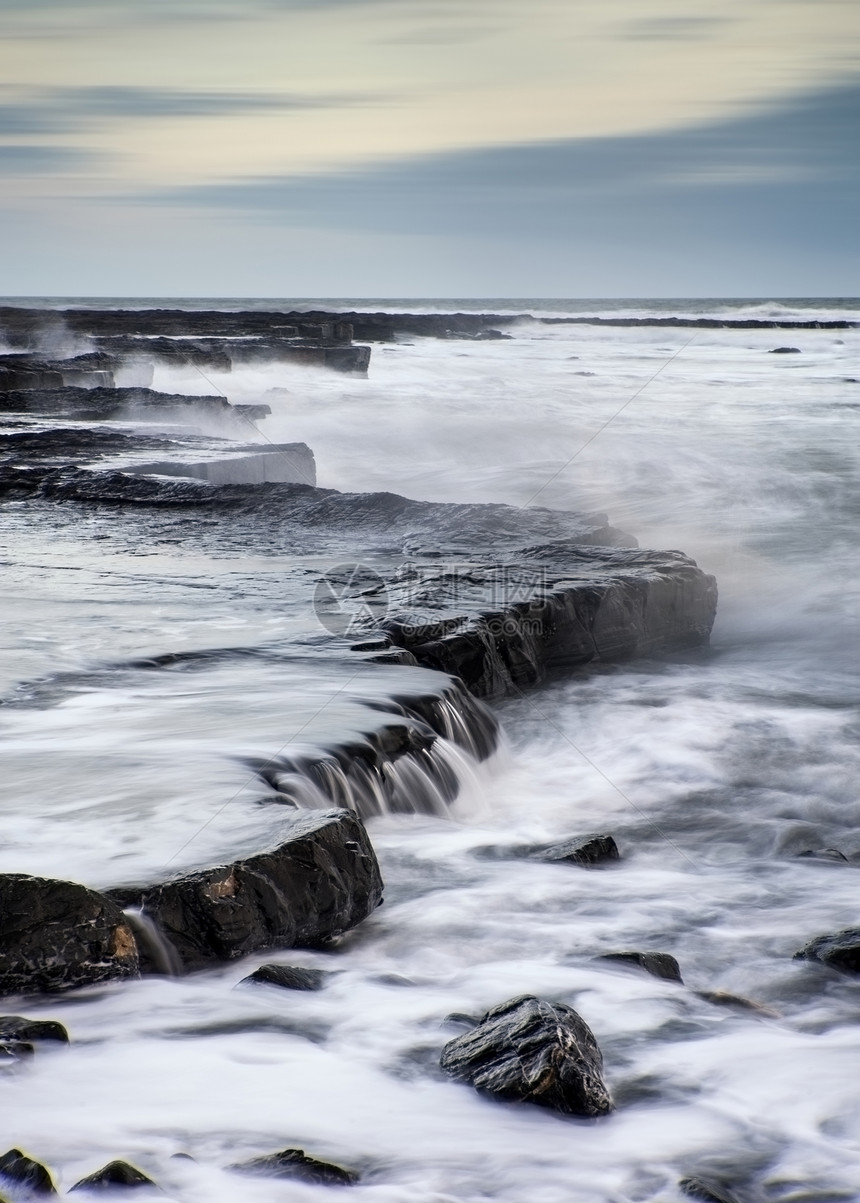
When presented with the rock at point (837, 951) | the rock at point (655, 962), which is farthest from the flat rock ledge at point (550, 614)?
the rock at point (837, 951)

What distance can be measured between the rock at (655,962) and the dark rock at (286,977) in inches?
38.1

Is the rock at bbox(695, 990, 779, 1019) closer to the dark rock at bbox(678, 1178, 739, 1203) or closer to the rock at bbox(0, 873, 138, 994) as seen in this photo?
the dark rock at bbox(678, 1178, 739, 1203)

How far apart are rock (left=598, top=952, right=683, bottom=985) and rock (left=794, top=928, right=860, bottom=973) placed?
19.6 inches

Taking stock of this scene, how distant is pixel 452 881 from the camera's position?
440 centimetres

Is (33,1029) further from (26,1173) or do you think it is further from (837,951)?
(837,951)

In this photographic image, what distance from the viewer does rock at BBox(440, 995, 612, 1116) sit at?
9.09 feet

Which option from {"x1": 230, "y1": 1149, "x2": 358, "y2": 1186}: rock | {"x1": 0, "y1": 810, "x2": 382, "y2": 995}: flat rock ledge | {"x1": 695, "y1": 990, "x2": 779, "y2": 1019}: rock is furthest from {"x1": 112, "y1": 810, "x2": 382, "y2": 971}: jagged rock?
{"x1": 695, "y1": 990, "x2": 779, "y2": 1019}: rock

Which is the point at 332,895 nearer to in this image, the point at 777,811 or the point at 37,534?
the point at 777,811

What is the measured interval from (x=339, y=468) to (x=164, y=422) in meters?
2.37

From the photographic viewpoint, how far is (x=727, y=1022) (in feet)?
11.3

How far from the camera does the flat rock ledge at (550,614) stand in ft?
20.7

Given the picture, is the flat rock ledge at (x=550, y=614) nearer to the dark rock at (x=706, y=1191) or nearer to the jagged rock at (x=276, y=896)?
the jagged rock at (x=276, y=896)

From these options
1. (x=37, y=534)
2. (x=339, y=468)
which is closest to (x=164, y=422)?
(x=339, y=468)

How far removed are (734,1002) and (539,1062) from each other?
1.04 meters
